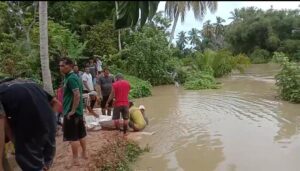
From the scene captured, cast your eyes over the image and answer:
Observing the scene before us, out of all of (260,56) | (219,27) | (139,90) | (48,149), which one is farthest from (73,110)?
(219,27)

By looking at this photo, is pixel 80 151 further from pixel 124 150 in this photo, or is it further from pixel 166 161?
pixel 166 161

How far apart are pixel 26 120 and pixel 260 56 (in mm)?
45839

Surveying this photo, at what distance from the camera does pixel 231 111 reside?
13.7m

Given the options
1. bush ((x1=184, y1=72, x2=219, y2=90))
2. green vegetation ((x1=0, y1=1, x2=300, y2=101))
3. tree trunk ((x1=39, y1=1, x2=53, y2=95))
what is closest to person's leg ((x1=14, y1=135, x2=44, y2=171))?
tree trunk ((x1=39, y1=1, x2=53, y2=95))

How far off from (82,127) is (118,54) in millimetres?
16048

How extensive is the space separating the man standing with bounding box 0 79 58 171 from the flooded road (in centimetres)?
418

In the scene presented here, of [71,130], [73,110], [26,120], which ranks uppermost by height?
[26,120]

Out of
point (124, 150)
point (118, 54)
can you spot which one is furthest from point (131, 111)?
point (118, 54)

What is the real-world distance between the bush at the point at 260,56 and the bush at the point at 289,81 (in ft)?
101

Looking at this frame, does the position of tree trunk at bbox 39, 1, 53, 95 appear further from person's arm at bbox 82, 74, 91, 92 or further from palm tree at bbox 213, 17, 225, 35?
palm tree at bbox 213, 17, 225, 35

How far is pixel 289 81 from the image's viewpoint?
15.8 meters

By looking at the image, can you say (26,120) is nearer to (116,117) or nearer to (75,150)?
(75,150)

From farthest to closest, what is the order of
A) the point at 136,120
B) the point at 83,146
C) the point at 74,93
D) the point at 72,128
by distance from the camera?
the point at 136,120 → the point at 83,146 → the point at 72,128 → the point at 74,93

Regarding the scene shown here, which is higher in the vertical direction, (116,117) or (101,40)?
(101,40)
